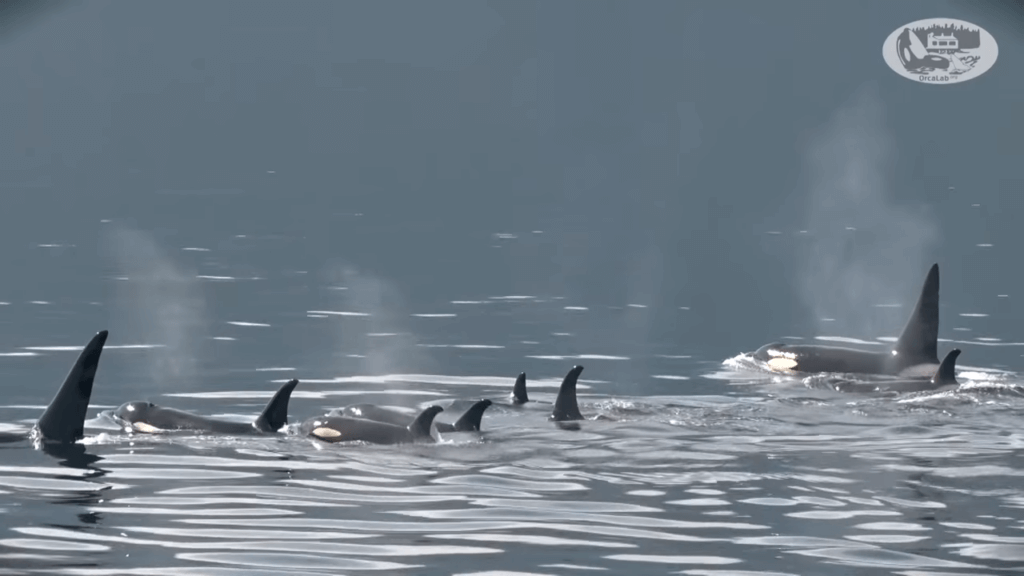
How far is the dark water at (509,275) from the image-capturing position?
48.1 ft

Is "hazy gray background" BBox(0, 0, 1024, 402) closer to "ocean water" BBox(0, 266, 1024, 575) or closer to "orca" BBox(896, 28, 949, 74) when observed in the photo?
"orca" BBox(896, 28, 949, 74)

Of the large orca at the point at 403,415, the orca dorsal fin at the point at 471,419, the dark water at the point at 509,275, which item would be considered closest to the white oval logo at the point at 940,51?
the dark water at the point at 509,275

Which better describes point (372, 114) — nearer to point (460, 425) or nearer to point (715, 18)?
point (715, 18)

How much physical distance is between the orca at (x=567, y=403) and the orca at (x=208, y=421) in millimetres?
3116

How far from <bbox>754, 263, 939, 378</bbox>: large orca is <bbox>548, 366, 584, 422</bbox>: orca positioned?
6.76 m

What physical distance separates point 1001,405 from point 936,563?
8.94 m

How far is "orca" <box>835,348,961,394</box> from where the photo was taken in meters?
23.0

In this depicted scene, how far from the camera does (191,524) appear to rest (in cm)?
1453

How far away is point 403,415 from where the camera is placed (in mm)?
20156

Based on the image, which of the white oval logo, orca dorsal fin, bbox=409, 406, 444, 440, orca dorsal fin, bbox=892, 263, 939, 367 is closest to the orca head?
orca dorsal fin, bbox=409, 406, 444, 440

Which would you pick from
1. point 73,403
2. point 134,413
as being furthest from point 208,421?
point 73,403

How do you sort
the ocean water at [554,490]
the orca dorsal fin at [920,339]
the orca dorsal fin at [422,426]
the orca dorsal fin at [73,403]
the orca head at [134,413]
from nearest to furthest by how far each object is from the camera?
1. the ocean water at [554,490]
2. the orca dorsal fin at [73,403]
3. the orca dorsal fin at [422,426]
4. the orca head at [134,413]
5. the orca dorsal fin at [920,339]

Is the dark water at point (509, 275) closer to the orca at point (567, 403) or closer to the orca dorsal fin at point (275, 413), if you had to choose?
the orca at point (567, 403)

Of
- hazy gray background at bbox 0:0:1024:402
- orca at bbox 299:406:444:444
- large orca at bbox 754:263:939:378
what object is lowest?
orca at bbox 299:406:444:444
